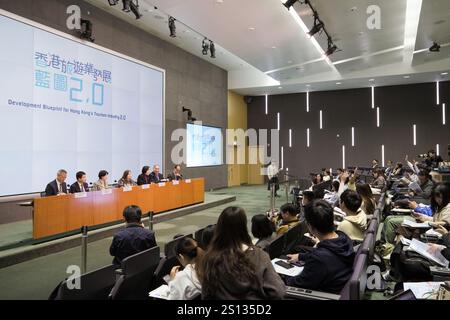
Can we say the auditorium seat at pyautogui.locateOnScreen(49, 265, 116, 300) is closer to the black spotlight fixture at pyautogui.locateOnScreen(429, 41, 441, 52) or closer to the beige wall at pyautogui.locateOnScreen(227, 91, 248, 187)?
the black spotlight fixture at pyautogui.locateOnScreen(429, 41, 441, 52)

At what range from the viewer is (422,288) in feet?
6.65

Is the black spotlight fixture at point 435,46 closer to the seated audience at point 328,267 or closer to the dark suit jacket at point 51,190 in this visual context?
the seated audience at point 328,267

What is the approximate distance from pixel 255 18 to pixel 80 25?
3807mm

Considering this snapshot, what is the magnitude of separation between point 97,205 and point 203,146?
670cm

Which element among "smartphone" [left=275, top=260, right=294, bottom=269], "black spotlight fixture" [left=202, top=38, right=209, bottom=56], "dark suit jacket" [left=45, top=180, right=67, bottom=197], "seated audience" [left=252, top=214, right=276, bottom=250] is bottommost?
"smartphone" [left=275, top=260, right=294, bottom=269]

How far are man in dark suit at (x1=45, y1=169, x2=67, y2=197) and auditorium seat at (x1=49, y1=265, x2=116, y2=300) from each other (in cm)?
354

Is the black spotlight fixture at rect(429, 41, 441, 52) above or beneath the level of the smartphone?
above

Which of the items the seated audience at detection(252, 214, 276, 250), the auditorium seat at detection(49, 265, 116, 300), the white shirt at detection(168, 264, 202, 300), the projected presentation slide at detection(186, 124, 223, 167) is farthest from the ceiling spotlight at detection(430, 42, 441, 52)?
the auditorium seat at detection(49, 265, 116, 300)

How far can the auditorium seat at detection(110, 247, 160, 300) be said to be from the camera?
6.99ft

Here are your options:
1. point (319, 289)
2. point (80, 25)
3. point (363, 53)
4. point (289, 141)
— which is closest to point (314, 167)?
point (289, 141)

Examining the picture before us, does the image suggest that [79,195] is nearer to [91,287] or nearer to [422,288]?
[91,287]

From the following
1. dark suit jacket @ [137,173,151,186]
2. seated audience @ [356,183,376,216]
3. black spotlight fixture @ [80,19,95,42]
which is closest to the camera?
seated audience @ [356,183,376,216]

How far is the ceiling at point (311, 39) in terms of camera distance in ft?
21.2

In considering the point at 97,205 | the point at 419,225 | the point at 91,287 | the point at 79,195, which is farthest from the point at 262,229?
the point at 97,205
